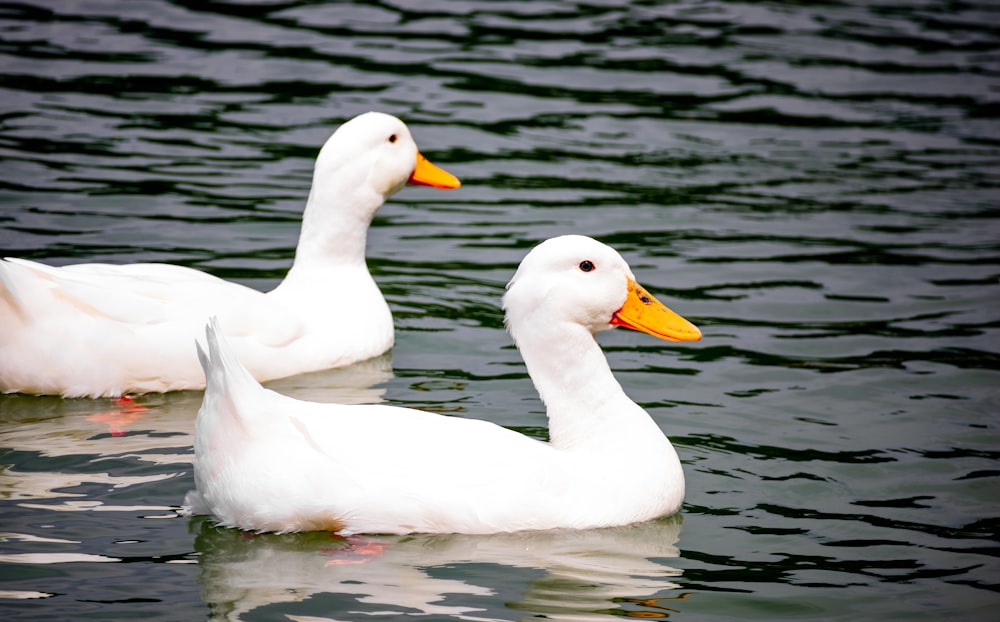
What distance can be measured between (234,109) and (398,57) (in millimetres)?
2378

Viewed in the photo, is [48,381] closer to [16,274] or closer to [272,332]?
[16,274]

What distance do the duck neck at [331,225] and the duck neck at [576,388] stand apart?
249 centimetres

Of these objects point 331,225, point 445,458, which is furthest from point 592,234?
point 445,458

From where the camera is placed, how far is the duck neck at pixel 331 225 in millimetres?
8469

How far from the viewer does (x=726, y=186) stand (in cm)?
1211

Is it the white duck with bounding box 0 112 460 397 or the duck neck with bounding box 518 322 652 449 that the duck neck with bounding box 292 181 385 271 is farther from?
the duck neck with bounding box 518 322 652 449

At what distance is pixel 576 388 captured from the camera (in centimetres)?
631

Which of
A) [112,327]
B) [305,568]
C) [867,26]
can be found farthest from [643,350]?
[867,26]

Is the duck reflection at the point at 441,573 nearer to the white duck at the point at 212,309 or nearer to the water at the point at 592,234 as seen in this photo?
the water at the point at 592,234

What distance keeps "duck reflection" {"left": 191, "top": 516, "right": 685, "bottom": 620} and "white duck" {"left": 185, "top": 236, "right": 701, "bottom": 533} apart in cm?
7

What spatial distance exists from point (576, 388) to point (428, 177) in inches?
123

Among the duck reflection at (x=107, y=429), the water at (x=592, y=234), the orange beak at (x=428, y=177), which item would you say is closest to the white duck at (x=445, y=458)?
the water at (x=592, y=234)

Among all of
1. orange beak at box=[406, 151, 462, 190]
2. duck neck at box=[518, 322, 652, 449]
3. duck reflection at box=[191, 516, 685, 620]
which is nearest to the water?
duck reflection at box=[191, 516, 685, 620]

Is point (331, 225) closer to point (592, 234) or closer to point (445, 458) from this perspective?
point (592, 234)
